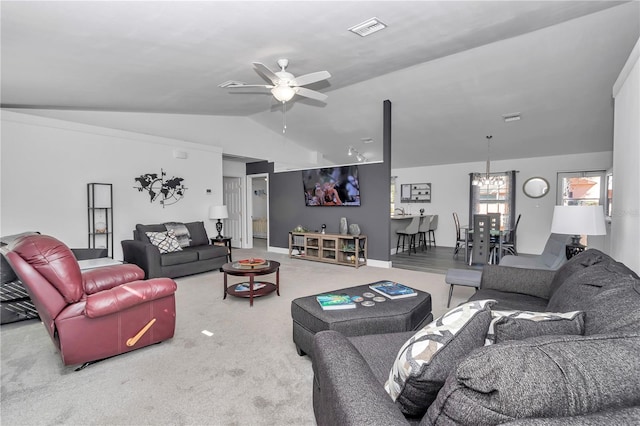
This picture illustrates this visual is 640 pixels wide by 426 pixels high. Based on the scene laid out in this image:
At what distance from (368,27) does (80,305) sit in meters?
3.32

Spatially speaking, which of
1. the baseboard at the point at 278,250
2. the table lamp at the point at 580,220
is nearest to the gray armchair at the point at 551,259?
the table lamp at the point at 580,220

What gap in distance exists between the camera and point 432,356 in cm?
95

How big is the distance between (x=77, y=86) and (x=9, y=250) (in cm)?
241

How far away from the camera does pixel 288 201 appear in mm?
7484

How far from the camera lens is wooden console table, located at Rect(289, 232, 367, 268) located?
5926mm

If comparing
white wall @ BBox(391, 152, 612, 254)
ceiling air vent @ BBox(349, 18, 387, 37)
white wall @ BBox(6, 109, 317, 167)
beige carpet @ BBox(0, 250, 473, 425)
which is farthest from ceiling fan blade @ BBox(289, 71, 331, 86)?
white wall @ BBox(391, 152, 612, 254)

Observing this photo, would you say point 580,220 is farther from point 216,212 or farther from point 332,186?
point 216,212

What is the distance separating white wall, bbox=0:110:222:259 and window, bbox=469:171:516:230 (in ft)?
22.6

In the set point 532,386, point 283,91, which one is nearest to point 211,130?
point 283,91

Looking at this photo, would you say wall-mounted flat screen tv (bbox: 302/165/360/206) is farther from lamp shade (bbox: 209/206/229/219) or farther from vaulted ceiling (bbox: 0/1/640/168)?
lamp shade (bbox: 209/206/229/219)

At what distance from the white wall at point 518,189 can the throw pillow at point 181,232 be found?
6429 mm

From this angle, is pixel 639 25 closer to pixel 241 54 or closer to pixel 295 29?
pixel 295 29

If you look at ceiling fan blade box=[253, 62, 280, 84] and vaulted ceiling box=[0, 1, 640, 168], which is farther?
ceiling fan blade box=[253, 62, 280, 84]

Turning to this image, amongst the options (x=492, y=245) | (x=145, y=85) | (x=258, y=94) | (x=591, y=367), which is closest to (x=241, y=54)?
(x=145, y=85)
